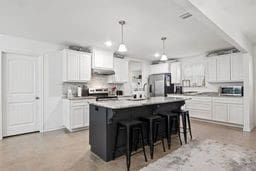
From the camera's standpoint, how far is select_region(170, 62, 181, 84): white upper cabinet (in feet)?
20.5

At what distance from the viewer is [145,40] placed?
4.12m

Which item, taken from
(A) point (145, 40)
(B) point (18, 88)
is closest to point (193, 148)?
(A) point (145, 40)

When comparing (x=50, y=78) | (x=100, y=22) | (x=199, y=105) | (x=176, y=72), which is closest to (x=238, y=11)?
(x=100, y=22)

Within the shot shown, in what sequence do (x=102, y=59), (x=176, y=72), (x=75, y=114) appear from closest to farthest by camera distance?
(x=75, y=114) < (x=102, y=59) < (x=176, y=72)

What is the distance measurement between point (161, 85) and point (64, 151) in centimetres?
465

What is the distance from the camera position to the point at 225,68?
488 centimetres

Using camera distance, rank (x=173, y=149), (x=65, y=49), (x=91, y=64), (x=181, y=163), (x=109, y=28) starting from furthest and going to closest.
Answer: (x=91, y=64)
(x=65, y=49)
(x=109, y=28)
(x=173, y=149)
(x=181, y=163)

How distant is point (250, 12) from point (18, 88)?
5189 mm

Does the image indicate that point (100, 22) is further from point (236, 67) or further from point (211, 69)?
point (236, 67)

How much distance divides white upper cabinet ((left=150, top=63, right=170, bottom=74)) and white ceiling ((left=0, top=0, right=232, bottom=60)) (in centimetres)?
219

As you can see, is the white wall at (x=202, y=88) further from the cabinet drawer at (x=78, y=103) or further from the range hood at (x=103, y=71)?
the cabinet drawer at (x=78, y=103)

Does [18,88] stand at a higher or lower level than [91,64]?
lower

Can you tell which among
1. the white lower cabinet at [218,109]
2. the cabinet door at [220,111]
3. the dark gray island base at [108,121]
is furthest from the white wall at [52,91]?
the cabinet door at [220,111]

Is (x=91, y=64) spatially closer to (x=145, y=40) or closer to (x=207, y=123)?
(x=145, y=40)
